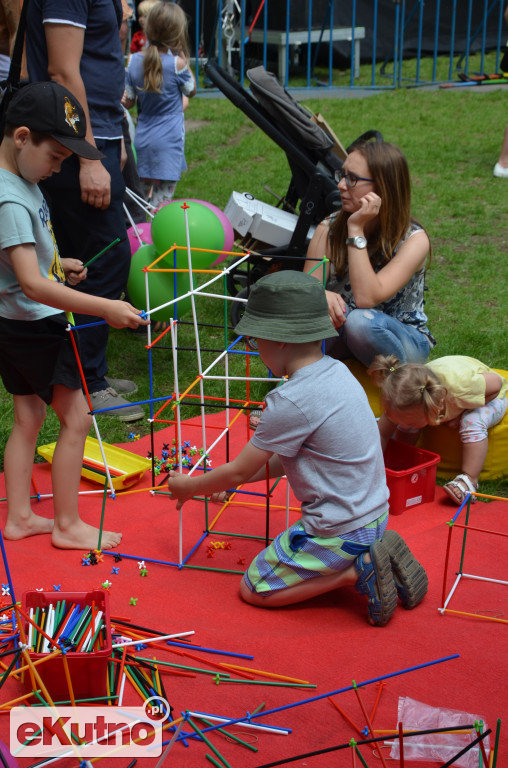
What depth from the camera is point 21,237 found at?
2.34m

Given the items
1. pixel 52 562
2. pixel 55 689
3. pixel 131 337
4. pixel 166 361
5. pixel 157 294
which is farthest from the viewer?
pixel 131 337

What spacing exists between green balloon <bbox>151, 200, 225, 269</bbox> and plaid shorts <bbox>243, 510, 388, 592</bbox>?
1.86 m

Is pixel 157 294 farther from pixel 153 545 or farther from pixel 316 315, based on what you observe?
pixel 316 315

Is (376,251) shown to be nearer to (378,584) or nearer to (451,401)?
(451,401)

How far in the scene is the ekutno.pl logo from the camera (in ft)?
5.77

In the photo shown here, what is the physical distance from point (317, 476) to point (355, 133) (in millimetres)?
6574

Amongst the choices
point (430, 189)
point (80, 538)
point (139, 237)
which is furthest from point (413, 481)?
point (430, 189)

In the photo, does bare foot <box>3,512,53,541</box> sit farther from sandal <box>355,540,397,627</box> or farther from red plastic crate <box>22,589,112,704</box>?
sandal <box>355,540,397,627</box>

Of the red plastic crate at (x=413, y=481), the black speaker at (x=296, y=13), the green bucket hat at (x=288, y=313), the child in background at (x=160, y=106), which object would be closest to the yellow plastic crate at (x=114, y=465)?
the red plastic crate at (x=413, y=481)

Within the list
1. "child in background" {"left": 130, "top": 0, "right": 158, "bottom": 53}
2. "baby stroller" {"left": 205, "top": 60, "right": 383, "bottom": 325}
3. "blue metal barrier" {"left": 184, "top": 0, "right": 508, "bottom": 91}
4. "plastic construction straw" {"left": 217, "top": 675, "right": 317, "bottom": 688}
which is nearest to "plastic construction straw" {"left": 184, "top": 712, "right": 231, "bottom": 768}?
"plastic construction straw" {"left": 217, "top": 675, "right": 317, "bottom": 688}

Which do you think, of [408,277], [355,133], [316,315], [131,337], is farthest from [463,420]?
[355,133]

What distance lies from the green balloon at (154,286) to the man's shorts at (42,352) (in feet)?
4.44

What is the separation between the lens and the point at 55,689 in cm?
194

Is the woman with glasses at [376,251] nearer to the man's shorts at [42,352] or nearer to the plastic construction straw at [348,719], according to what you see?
the man's shorts at [42,352]
